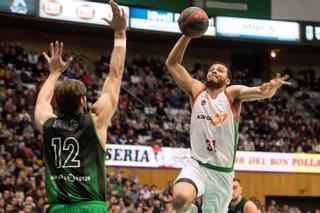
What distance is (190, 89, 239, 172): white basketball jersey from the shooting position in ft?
22.9

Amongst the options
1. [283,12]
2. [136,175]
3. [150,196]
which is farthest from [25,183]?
[283,12]

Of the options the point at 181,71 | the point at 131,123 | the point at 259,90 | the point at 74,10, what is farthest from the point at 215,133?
the point at 74,10

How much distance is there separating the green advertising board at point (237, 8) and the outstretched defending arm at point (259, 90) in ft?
59.0

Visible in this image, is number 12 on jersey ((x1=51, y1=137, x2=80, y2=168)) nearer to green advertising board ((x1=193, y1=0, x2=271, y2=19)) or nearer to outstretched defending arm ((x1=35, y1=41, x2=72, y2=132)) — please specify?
outstretched defending arm ((x1=35, y1=41, x2=72, y2=132))

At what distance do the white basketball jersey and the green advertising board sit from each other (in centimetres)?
1810

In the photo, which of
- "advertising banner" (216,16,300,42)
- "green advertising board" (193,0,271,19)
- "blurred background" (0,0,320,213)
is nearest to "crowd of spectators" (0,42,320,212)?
"blurred background" (0,0,320,213)

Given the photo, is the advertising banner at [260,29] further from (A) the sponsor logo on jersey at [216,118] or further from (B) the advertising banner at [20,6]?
(A) the sponsor logo on jersey at [216,118]

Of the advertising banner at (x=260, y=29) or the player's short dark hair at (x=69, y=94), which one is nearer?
the player's short dark hair at (x=69, y=94)

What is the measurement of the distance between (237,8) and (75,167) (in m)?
21.8

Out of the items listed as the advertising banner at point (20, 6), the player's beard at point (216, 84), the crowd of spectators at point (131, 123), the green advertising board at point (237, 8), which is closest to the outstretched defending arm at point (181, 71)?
the player's beard at point (216, 84)

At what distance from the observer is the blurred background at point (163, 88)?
18.4 m

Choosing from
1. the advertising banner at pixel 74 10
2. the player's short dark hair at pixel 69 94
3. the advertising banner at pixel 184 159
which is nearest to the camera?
the player's short dark hair at pixel 69 94

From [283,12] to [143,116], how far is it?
8.43 m

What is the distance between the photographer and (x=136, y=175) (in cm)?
1986
